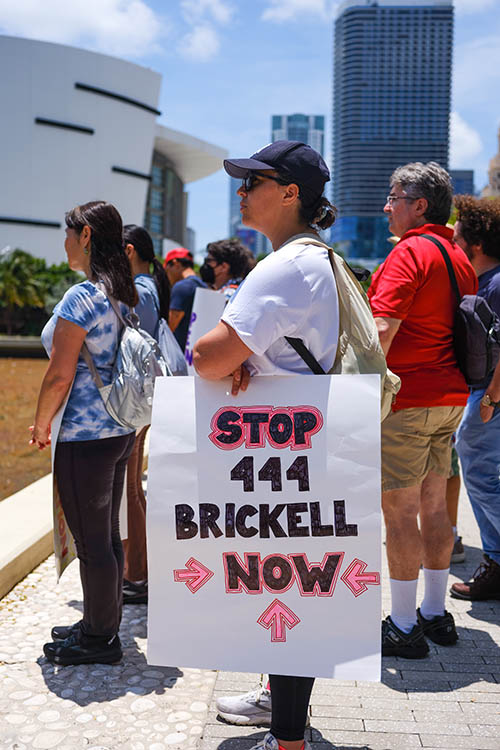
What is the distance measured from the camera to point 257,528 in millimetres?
2158

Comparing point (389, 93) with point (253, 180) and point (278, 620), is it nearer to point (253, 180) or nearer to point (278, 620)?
point (253, 180)

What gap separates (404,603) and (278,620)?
53.2 inches

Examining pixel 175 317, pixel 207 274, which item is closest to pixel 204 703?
pixel 175 317

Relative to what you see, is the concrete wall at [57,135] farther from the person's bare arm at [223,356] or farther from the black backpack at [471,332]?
the person's bare arm at [223,356]

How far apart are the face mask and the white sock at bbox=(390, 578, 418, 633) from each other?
319 cm

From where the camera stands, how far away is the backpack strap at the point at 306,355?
2.24 meters

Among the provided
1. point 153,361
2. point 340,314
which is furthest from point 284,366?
point 153,361

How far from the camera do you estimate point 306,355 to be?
7.39 feet

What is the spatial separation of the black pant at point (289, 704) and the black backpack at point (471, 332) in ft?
5.41

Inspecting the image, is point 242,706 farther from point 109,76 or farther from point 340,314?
point 109,76

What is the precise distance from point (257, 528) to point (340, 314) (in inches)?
26.8

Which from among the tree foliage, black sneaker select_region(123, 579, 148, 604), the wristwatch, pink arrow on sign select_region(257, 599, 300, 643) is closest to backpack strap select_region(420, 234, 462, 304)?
the wristwatch

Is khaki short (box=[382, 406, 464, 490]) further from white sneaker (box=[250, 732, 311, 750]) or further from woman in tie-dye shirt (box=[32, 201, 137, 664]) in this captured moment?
white sneaker (box=[250, 732, 311, 750])

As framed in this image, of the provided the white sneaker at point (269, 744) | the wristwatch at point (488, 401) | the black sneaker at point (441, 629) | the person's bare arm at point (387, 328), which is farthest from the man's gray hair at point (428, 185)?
the white sneaker at point (269, 744)
